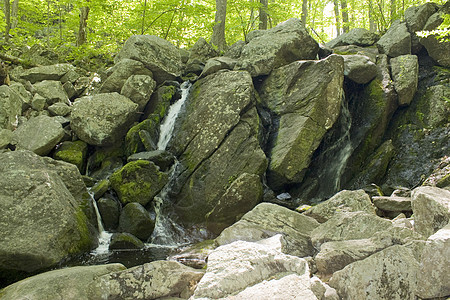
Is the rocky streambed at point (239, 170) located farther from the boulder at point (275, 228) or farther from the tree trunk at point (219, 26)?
the tree trunk at point (219, 26)

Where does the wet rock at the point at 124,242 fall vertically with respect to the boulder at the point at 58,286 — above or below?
below

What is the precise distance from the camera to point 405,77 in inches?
517

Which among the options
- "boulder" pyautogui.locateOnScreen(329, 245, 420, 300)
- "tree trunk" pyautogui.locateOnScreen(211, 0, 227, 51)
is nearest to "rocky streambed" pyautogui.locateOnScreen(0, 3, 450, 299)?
"boulder" pyautogui.locateOnScreen(329, 245, 420, 300)

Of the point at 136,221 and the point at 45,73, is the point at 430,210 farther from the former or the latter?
the point at 45,73

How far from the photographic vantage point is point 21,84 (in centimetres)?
1346

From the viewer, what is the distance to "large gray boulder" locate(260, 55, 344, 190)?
1155 cm

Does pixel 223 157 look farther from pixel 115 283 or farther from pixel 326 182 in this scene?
pixel 115 283

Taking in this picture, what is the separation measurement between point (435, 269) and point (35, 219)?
7292 millimetres

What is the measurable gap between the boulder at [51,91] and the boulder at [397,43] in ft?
46.4

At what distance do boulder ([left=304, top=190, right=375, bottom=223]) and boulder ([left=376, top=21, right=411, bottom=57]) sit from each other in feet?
29.5

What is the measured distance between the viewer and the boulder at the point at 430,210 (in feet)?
16.7

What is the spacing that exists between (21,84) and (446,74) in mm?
17300

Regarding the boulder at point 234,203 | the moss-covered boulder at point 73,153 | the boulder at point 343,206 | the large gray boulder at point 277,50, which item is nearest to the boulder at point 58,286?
the boulder at point 343,206

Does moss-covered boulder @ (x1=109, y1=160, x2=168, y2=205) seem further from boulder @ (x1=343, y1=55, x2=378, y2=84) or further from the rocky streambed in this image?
Result: boulder @ (x1=343, y1=55, x2=378, y2=84)
